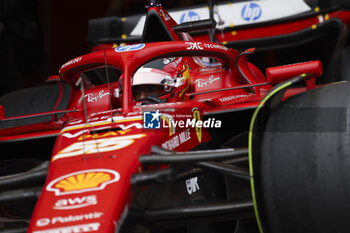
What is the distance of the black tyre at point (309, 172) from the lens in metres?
1.83

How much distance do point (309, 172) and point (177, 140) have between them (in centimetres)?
68

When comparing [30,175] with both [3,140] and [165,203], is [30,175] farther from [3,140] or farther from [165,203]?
[3,140]

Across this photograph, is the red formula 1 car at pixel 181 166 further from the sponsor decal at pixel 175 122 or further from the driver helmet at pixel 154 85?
the driver helmet at pixel 154 85

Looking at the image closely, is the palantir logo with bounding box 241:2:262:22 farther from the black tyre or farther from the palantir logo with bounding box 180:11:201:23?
the black tyre

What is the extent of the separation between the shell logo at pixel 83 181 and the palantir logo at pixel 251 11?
3.45m

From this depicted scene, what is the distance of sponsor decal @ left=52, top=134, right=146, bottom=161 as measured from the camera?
6.79 feet

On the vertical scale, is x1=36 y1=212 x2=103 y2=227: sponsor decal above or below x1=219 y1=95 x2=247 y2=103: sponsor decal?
below

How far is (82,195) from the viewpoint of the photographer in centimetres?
184

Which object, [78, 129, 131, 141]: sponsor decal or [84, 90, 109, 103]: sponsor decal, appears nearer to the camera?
[78, 129, 131, 141]: sponsor decal

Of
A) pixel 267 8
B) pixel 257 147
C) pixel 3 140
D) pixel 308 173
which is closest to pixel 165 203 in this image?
pixel 257 147

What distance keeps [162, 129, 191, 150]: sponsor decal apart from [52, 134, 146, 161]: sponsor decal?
6.9 inches

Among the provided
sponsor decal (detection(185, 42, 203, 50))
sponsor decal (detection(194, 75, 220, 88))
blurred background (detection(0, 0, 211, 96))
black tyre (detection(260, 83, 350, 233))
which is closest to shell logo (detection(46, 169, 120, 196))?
black tyre (detection(260, 83, 350, 233))

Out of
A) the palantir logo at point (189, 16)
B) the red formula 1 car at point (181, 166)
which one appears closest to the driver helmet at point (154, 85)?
the red formula 1 car at point (181, 166)

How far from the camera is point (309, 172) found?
188 centimetres
